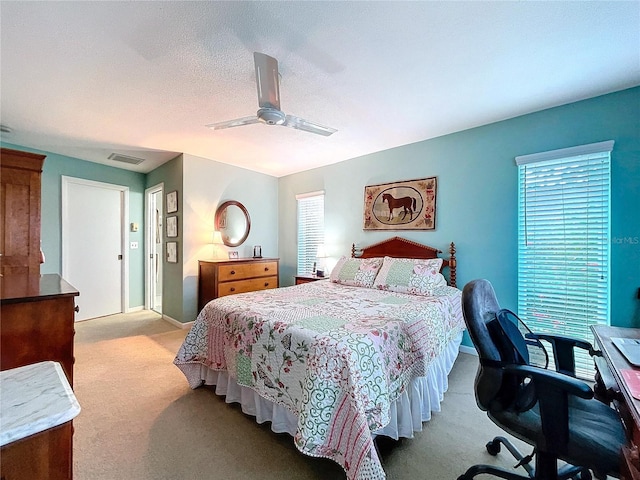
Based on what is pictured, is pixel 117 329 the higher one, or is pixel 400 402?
pixel 400 402

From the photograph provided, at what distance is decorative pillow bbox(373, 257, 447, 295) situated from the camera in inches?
113

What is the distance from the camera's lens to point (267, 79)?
1961 millimetres

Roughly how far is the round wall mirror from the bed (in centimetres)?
200

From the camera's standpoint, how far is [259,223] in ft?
16.6

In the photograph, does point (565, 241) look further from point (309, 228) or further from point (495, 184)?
point (309, 228)

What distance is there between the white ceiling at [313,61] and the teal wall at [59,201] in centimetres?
95

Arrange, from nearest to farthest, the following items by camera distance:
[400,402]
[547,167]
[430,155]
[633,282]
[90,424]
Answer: [400,402] < [90,424] < [633,282] < [547,167] < [430,155]

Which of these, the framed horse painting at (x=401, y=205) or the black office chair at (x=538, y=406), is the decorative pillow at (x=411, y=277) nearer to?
the framed horse painting at (x=401, y=205)

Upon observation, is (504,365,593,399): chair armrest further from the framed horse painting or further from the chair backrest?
the framed horse painting

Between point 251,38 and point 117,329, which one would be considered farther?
point 117,329

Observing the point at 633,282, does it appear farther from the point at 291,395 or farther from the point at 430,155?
the point at 291,395

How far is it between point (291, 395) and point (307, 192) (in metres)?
3.69

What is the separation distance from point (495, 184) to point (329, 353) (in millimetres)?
2657

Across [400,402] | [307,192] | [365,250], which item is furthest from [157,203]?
[400,402]
